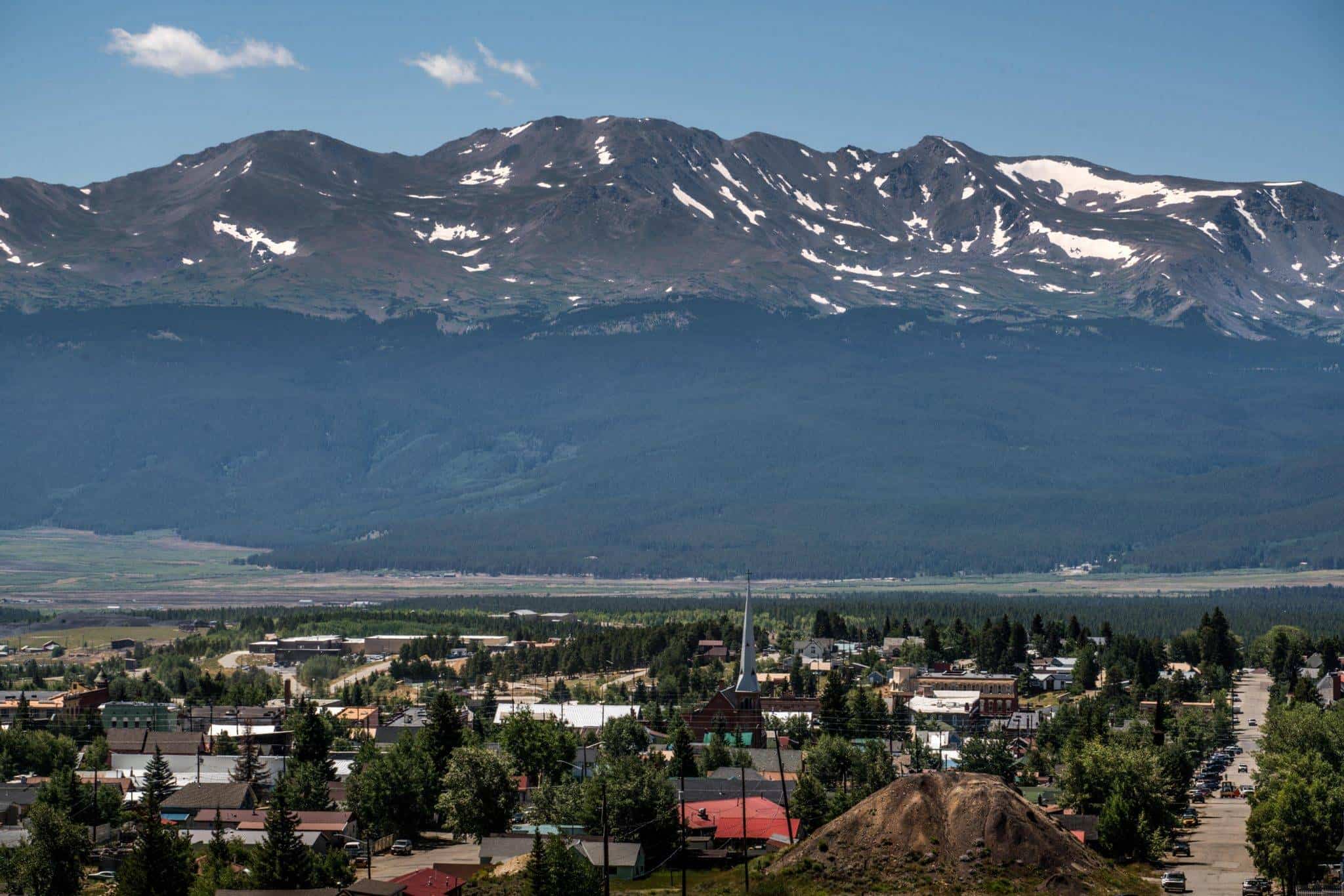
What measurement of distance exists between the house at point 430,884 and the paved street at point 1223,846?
27111mm

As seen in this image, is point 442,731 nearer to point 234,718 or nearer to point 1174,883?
point 234,718

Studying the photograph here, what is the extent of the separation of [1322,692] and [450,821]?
73.7m

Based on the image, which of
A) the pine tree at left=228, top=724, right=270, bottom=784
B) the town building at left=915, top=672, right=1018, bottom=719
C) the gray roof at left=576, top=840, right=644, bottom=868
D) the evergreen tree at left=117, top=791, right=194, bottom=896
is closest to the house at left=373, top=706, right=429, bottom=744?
the pine tree at left=228, top=724, right=270, bottom=784

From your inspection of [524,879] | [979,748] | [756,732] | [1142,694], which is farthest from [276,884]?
[1142,694]

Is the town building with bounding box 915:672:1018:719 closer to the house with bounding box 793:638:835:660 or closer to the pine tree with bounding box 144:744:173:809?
the house with bounding box 793:638:835:660

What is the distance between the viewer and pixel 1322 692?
15400cm

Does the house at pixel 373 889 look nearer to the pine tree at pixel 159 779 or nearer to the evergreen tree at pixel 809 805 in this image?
the evergreen tree at pixel 809 805

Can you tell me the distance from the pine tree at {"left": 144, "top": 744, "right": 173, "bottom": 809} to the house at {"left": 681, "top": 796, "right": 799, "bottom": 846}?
82.6 ft

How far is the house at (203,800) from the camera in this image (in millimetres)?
105500

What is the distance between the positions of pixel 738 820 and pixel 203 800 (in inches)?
1051

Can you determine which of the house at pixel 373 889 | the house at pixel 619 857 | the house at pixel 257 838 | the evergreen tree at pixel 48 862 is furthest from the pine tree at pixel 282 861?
the house at pixel 619 857

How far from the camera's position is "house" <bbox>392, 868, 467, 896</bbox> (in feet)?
271

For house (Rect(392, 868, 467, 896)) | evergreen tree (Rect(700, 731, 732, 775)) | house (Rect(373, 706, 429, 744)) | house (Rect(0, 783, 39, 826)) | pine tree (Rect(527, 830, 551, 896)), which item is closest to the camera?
pine tree (Rect(527, 830, 551, 896))

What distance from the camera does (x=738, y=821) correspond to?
322 ft
